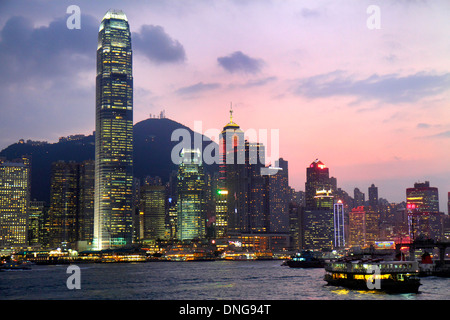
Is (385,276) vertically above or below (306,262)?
above

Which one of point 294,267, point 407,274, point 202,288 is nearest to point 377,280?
point 407,274

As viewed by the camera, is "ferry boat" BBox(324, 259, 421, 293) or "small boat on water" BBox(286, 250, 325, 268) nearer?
"ferry boat" BBox(324, 259, 421, 293)

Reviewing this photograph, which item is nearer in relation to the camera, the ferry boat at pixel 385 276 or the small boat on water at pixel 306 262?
the ferry boat at pixel 385 276

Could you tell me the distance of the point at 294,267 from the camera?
159000 millimetres

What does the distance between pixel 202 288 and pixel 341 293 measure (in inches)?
929

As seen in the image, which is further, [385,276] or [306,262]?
[306,262]

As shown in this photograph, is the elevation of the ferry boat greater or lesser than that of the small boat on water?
greater

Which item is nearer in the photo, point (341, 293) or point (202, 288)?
point (341, 293)

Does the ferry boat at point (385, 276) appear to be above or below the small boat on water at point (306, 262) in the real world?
above
